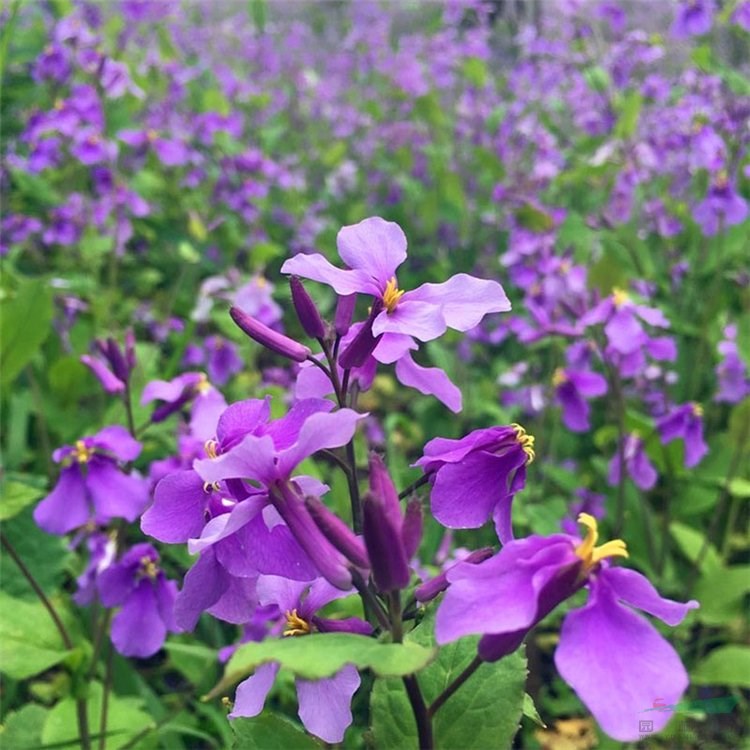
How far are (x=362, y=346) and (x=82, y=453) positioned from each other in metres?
0.85

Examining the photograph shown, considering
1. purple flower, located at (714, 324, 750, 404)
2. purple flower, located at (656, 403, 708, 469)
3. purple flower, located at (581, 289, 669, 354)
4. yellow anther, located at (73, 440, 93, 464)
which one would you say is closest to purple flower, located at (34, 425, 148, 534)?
yellow anther, located at (73, 440, 93, 464)

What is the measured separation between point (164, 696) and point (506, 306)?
5.47ft

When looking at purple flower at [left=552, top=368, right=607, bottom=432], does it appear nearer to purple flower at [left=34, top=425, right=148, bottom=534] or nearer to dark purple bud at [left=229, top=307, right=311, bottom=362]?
purple flower at [left=34, top=425, right=148, bottom=534]

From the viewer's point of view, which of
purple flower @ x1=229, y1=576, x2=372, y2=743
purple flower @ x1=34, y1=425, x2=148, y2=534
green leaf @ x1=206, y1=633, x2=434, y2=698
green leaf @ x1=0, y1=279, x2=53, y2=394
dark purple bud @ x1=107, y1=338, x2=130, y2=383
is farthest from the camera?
green leaf @ x1=0, y1=279, x2=53, y2=394

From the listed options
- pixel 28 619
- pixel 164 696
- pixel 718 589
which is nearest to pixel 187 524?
pixel 28 619

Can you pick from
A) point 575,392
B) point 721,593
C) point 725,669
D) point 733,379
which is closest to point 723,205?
point 733,379

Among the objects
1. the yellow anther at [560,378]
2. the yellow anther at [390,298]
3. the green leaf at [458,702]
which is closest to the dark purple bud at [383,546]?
the green leaf at [458,702]

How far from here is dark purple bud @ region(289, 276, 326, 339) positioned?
0.92 meters

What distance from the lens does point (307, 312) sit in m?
0.92

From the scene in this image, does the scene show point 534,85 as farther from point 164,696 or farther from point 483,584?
point 483,584

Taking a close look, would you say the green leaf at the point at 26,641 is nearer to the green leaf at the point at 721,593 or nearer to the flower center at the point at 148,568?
the flower center at the point at 148,568

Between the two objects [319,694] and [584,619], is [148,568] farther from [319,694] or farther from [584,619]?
[584,619]

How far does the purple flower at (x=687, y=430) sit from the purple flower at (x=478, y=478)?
4.67 ft

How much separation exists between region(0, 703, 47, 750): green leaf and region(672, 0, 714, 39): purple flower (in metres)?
3.15
